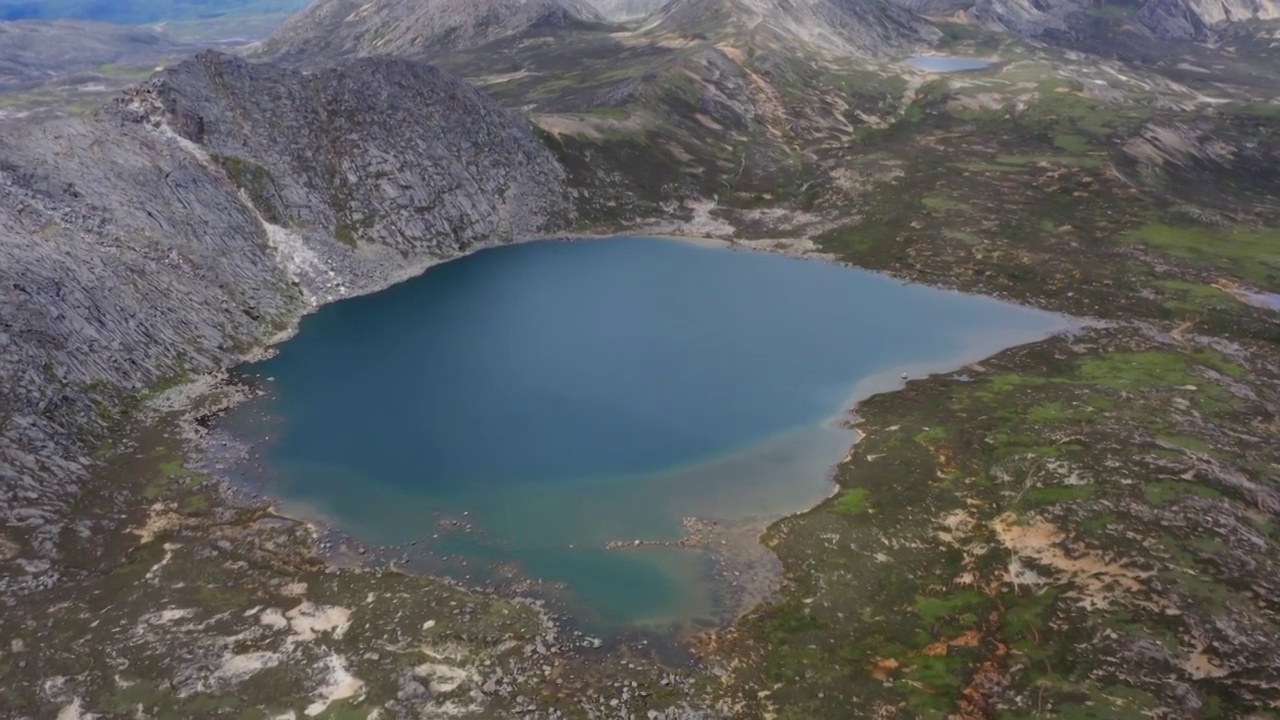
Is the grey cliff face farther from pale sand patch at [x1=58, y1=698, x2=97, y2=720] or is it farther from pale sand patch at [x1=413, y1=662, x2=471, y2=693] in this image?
pale sand patch at [x1=413, y1=662, x2=471, y2=693]

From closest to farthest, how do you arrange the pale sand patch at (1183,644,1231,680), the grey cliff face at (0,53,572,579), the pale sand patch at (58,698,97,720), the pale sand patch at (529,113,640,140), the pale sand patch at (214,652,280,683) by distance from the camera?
1. the pale sand patch at (58,698,97,720)
2. the pale sand patch at (1183,644,1231,680)
3. the pale sand patch at (214,652,280,683)
4. the grey cliff face at (0,53,572,579)
5. the pale sand patch at (529,113,640,140)

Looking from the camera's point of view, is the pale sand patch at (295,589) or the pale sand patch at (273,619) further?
the pale sand patch at (295,589)

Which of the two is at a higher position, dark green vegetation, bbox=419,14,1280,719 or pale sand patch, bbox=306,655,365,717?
dark green vegetation, bbox=419,14,1280,719

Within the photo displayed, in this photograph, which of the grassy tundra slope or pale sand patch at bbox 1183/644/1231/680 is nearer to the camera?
pale sand patch at bbox 1183/644/1231/680

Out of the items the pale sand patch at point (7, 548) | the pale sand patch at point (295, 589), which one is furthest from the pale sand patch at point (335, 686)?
the pale sand patch at point (7, 548)

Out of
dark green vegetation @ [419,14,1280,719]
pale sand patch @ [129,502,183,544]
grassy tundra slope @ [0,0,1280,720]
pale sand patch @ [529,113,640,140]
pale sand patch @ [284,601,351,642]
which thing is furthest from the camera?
pale sand patch @ [529,113,640,140]

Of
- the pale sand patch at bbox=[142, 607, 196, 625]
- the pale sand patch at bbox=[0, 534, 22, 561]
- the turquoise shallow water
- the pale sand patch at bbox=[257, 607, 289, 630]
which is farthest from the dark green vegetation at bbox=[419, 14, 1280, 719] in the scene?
the pale sand patch at bbox=[0, 534, 22, 561]

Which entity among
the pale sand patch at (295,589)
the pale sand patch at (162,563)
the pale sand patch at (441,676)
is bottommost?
the pale sand patch at (441,676)

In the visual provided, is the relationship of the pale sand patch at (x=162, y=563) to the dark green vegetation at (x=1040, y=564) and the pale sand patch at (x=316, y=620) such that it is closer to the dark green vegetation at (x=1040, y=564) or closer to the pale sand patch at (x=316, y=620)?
the pale sand patch at (x=316, y=620)
